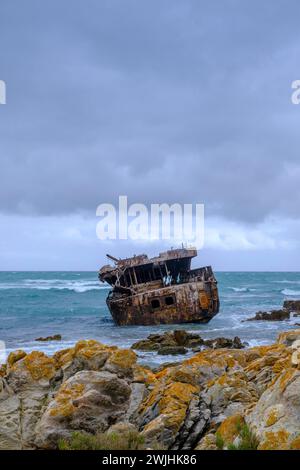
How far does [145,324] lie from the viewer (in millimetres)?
33812

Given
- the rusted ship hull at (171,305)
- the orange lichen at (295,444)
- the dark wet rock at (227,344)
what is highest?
the orange lichen at (295,444)

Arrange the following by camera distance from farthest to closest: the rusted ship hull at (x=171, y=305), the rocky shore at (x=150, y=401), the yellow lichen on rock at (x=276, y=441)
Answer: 1. the rusted ship hull at (x=171, y=305)
2. the rocky shore at (x=150, y=401)
3. the yellow lichen on rock at (x=276, y=441)

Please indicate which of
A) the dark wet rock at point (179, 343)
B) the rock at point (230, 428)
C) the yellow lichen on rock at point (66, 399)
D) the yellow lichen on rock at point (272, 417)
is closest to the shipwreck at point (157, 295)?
the dark wet rock at point (179, 343)

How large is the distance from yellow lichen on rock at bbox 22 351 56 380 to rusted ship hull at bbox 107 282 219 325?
72.8 ft

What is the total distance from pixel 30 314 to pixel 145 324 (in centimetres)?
1912

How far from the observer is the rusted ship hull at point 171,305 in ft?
109

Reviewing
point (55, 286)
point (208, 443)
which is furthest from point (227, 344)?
point (55, 286)

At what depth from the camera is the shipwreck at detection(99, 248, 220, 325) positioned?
109 ft

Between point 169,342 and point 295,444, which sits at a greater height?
point 295,444

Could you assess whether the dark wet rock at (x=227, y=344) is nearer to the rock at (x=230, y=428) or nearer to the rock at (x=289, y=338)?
the rock at (x=289, y=338)

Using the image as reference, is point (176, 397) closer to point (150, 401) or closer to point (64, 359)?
point (150, 401)

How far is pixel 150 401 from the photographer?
9062 mm

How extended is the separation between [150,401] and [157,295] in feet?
79.2
